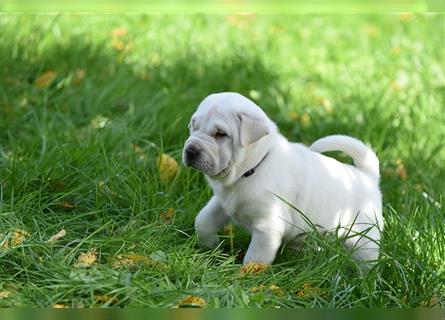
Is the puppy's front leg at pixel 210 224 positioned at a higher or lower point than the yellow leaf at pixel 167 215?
higher

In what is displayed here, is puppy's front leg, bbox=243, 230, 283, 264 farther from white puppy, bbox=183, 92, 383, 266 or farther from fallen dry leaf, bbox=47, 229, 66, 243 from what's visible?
fallen dry leaf, bbox=47, 229, 66, 243

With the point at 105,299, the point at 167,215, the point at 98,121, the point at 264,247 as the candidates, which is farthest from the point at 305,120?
the point at 105,299

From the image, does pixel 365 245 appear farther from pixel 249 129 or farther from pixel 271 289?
pixel 249 129

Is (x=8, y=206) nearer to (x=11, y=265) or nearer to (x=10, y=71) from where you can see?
(x=11, y=265)

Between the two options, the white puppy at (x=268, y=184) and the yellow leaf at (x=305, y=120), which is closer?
the white puppy at (x=268, y=184)

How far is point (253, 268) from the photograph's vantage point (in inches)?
159

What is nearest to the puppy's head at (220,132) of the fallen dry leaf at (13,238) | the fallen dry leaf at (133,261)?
the fallen dry leaf at (133,261)

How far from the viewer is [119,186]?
4.73m

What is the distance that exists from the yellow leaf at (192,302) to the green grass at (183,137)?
0.04 metres

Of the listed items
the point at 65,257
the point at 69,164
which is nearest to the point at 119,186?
the point at 69,164

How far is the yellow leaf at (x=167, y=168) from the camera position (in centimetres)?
500

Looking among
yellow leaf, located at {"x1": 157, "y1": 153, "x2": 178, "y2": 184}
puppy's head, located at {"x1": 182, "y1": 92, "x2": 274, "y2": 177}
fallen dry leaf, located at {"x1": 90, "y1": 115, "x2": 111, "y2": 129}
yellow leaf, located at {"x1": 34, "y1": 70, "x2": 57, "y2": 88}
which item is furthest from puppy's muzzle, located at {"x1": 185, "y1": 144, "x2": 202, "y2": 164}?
yellow leaf, located at {"x1": 34, "y1": 70, "x2": 57, "y2": 88}

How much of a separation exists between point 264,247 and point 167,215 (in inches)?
26.1

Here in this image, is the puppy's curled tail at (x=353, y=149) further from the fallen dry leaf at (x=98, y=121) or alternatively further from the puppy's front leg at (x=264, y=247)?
the fallen dry leaf at (x=98, y=121)
